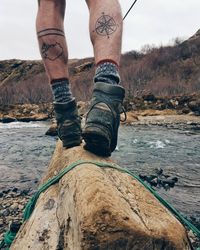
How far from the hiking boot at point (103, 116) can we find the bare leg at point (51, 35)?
47cm

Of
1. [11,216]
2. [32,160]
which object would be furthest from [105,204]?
[32,160]

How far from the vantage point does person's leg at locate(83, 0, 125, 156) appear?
1884mm

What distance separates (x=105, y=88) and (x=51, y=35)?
27.2 inches

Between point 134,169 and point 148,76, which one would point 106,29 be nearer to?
point 134,169

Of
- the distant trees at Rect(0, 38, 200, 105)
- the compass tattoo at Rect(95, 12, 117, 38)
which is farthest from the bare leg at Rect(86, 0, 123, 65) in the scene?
the distant trees at Rect(0, 38, 200, 105)

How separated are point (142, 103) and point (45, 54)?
2850 cm

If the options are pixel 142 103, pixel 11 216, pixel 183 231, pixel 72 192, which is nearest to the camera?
pixel 183 231

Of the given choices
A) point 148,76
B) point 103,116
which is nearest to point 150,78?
point 148,76

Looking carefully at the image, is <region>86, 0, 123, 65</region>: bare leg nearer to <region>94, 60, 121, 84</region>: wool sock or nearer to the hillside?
<region>94, 60, 121, 84</region>: wool sock

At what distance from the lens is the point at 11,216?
3.70m

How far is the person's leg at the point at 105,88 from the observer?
6.18 ft

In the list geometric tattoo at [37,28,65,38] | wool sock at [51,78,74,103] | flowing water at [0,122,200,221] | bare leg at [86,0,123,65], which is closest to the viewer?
bare leg at [86,0,123,65]

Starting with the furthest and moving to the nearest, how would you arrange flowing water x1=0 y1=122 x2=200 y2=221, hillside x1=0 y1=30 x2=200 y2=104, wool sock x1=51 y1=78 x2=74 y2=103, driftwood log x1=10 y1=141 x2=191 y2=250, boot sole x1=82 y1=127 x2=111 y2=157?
hillside x1=0 y1=30 x2=200 y2=104 → flowing water x1=0 y1=122 x2=200 y2=221 → wool sock x1=51 y1=78 x2=74 y2=103 → boot sole x1=82 y1=127 x2=111 y2=157 → driftwood log x1=10 y1=141 x2=191 y2=250

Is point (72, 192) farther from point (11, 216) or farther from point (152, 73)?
point (152, 73)
